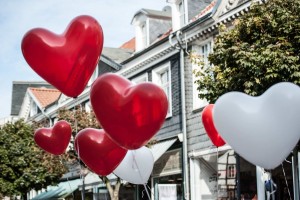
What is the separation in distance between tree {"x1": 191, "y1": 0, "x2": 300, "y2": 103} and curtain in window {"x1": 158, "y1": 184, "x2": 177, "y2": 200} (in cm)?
697

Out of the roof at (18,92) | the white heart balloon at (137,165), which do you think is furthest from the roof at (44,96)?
the white heart balloon at (137,165)

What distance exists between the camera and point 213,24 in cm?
1688

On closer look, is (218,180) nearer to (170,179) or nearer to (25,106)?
(170,179)

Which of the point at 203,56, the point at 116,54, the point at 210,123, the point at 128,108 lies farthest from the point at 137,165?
the point at 116,54

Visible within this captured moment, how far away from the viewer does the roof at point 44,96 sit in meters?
32.2

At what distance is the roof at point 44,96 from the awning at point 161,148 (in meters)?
13.8

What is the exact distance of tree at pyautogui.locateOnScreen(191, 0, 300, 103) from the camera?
10094mm

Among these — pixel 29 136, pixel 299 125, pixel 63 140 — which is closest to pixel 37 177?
pixel 29 136

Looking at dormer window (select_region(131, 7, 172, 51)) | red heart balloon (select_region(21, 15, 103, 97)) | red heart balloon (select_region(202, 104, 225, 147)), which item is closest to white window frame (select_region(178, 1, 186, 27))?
dormer window (select_region(131, 7, 172, 51))

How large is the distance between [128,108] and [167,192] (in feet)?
34.7

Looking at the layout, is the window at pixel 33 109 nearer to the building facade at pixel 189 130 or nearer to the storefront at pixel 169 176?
the building facade at pixel 189 130

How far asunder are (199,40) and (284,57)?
792 centimetres

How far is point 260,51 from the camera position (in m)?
10.3

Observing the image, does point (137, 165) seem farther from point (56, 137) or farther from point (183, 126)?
point (183, 126)
